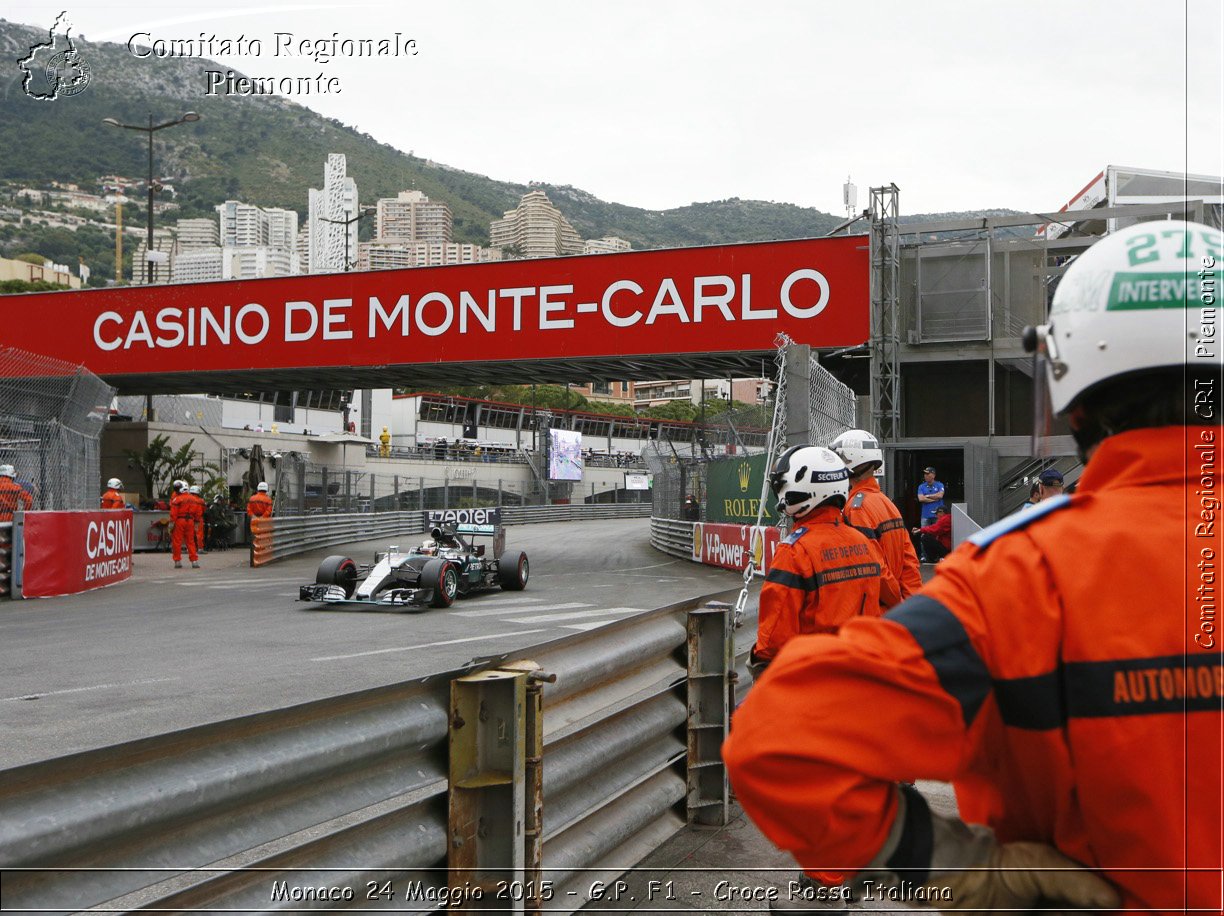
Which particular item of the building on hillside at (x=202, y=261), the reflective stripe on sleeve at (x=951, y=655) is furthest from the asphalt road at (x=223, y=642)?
the building on hillside at (x=202, y=261)

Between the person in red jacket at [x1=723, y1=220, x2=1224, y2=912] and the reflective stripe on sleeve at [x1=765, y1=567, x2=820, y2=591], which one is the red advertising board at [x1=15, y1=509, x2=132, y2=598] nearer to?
the reflective stripe on sleeve at [x1=765, y1=567, x2=820, y2=591]

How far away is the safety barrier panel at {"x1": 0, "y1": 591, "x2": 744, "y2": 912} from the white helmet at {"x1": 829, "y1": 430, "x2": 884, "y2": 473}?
2059mm

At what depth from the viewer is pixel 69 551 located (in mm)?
16562

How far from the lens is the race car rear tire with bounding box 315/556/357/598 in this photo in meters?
14.5

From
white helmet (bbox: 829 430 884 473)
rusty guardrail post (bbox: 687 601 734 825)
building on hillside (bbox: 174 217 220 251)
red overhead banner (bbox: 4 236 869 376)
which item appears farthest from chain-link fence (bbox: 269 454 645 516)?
building on hillside (bbox: 174 217 220 251)

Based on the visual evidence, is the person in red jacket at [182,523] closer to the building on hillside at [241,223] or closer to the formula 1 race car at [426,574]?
the formula 1 race car at [426,574]

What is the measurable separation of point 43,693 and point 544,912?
621 cm

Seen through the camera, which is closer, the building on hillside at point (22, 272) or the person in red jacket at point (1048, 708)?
the person in red jacket at point (1048, 708)

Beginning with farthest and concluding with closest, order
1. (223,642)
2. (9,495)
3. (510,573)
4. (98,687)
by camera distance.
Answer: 1. (510,573)
2. (9,495)
3. (223,642)
4. (98,687)

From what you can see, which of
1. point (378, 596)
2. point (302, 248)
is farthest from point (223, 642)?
point (302, 248)

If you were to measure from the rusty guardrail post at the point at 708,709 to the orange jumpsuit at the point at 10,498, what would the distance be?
44.2 feet

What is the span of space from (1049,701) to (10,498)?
1676 centimetres

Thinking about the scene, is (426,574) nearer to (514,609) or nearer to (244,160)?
(514,609)

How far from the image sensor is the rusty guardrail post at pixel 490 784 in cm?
298
